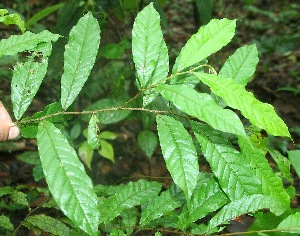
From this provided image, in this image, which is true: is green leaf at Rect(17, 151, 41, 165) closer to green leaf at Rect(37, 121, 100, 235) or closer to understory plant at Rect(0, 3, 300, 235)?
understory plant at Rect(0, 3, 300, 235)

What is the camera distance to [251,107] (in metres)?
0.72

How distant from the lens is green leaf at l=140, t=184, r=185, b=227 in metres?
1.04

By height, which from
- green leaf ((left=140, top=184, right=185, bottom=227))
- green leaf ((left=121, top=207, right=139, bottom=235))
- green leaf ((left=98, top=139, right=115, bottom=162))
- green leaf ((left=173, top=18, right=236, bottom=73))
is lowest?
green leaf ((left=121, top=207, right=139, bottom=235))

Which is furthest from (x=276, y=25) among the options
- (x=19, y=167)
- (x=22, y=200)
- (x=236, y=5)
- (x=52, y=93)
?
(x=22, y=200)

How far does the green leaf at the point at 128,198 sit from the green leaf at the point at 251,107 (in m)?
0.50

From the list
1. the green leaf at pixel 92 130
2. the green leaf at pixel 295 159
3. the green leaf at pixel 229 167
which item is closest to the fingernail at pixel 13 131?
the green leaf at pixel 92 130

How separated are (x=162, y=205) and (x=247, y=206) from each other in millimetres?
276

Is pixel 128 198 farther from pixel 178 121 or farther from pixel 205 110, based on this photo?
pixel 205 110

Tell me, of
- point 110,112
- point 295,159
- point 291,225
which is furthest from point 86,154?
point 291,225

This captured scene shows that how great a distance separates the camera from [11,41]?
0.87 meters

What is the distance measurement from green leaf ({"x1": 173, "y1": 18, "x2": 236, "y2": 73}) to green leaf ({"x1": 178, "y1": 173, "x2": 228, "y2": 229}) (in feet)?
1.13

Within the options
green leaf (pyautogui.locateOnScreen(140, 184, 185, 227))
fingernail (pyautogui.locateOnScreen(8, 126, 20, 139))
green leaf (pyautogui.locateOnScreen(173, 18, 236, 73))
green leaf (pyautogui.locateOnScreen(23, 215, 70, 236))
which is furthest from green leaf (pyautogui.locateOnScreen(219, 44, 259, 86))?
green leaf (pyautogui.locateOnScreen(23, 215, 70, 236))

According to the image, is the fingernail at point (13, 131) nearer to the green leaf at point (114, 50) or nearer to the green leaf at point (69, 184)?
the green leaf at point (69, 184)

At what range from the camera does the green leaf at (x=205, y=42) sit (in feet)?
2.64
